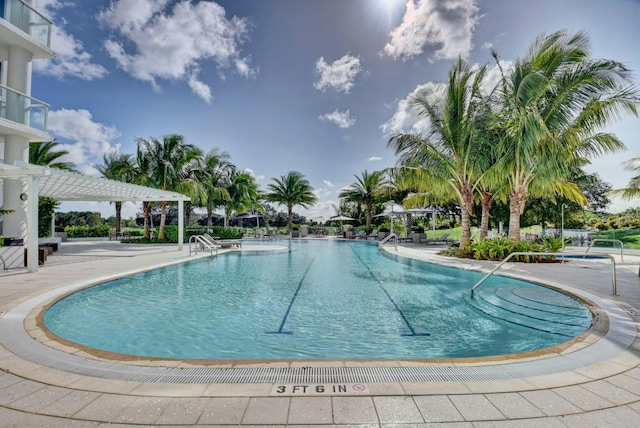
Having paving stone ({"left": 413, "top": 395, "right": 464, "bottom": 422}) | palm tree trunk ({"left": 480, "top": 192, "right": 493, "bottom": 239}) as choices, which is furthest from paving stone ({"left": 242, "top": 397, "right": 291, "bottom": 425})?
palm tree trunk ({"left": 480, "top": 192, "right": 493, "bottom": 239})

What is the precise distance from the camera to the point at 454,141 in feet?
43.1

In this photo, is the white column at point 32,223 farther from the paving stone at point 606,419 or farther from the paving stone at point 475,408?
the paving stone at point 606,419

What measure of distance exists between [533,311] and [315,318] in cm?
425

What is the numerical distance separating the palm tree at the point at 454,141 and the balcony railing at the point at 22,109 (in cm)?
1489

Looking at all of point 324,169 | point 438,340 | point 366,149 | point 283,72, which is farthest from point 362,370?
point 324,169

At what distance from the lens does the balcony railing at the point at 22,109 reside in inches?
428

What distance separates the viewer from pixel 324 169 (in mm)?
31922

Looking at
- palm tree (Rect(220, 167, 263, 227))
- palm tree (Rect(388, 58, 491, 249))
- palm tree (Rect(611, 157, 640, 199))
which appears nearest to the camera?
palm tree (Rect(388, 58, 491, 249))

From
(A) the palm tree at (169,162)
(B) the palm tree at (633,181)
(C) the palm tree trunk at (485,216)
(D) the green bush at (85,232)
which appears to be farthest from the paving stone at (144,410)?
(D) the green bush at (85,232)

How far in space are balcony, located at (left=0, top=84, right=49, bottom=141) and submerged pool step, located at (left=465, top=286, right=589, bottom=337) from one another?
16.3 m

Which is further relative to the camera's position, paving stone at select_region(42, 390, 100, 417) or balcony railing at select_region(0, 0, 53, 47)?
balcony railing at select_region(0, 0, 53, 47)

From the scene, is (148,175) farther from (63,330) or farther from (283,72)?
(63,330)

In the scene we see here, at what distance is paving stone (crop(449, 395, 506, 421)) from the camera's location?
2.09 m

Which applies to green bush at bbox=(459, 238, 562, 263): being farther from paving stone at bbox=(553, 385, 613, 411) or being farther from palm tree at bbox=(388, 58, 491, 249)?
paving stone at bbox=(553, 385, 613, 411)
